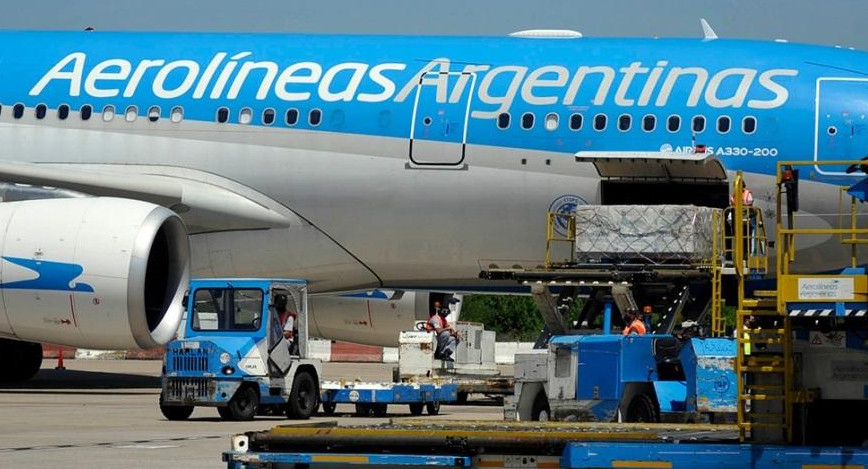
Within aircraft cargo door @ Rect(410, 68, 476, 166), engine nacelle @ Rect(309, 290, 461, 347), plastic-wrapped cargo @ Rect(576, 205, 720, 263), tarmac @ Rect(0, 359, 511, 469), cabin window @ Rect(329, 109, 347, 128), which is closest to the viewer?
tarmac @ Rect(0, 359, 511, 469)

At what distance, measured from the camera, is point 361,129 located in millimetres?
18812

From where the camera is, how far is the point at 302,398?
16.7 meters

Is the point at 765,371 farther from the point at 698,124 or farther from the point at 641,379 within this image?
the point at 698,124

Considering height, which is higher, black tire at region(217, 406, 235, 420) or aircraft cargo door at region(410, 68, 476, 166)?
aircraft cargo door at region(410, 68, 476, 166)

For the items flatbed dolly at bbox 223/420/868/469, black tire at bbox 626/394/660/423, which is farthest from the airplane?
flatbed dolly at bbox 223/420/868/469

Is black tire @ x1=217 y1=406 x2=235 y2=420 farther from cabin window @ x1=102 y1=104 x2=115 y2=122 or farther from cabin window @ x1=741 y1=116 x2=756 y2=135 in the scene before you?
cabin window @ x1=741 y1=116 x2=756 y2=135

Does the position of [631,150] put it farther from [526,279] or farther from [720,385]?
[720,385]

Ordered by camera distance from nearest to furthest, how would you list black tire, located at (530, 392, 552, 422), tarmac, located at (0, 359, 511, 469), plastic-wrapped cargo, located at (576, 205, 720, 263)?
tarmac, located at (0, 359, 511, 469) < black tire, located at (530, 392, 552, 422) < plastic-wrapped cargo, located at (576, 205, 720, 263)

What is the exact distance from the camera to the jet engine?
56.7 ft

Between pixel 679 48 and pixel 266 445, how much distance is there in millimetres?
11574

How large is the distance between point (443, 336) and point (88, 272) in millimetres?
4523

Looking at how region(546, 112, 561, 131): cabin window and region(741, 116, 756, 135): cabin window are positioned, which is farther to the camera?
region(546, 112, 561, 131): cabin window

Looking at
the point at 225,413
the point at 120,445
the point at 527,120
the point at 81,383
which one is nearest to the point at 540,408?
the point at 120,445

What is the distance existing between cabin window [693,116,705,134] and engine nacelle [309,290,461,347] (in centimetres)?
562
